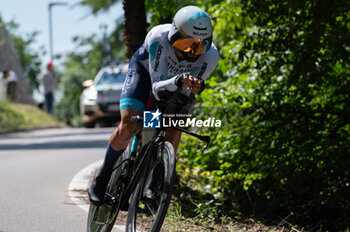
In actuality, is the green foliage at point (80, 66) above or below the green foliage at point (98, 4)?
below

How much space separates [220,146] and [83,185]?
6.59ft

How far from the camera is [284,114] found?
6.50 meters

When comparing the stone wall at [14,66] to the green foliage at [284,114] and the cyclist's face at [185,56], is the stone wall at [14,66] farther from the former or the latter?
the cyclist's face at [185,56]

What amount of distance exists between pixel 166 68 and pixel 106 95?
15.2 metres

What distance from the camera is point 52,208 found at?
20.0 feet

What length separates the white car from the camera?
1870cm

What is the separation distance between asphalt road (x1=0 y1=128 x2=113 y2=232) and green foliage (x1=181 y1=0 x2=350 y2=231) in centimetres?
191

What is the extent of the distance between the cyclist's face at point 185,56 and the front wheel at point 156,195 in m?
0.71

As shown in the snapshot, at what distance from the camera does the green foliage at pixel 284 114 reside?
6.02 meters

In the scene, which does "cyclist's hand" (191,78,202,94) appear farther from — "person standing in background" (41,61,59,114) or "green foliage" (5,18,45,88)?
"green foliage" (5,18,45,88)

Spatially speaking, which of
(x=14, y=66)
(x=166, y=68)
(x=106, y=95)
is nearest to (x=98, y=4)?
(x=106, y=95)

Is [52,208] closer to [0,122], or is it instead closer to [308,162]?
[308,162]

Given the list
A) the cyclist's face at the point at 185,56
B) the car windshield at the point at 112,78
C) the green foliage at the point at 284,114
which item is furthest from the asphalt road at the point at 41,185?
the car windshield at the point at 112,78

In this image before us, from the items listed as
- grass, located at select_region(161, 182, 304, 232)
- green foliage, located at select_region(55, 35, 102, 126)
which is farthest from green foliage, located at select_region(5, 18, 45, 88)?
grass, located at select_region(161, 182, 304, 232)
